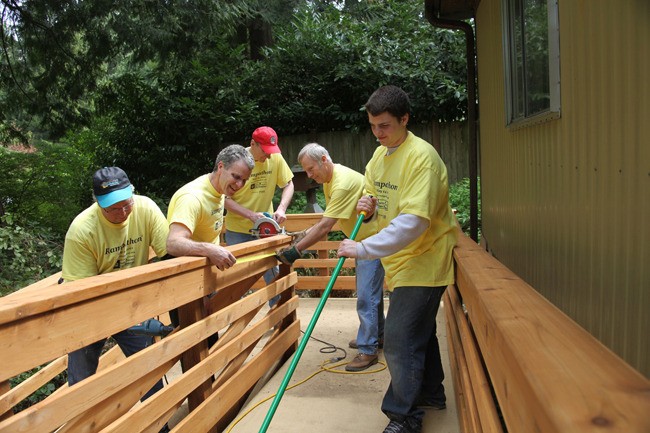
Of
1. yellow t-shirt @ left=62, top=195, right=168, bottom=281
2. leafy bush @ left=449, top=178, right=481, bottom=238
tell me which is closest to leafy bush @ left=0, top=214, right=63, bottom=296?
yellow t-shirt @ left=62, top=195, right=168, bottom=281

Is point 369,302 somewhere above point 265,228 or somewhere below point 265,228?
below

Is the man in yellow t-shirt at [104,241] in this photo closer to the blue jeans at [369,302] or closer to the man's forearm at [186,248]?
the man's forearm at [186,248]

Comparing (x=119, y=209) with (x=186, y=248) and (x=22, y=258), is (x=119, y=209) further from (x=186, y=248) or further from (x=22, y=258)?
(x=22, y=258)

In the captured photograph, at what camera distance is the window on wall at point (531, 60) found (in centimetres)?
244

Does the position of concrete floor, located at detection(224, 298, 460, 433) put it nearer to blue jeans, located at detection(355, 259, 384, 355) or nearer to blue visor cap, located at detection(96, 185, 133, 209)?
blue jeans, located at detection(355, 259, 384, 355)

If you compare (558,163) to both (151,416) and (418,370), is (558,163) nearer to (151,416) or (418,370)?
(418,370)

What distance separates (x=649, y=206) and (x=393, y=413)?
2128mm

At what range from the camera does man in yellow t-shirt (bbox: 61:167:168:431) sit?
10.2 ft

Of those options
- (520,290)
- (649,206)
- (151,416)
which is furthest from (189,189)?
(649,206)

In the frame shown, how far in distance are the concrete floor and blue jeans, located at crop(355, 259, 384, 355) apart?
0.72 feet

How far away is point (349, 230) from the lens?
4395 millimetres

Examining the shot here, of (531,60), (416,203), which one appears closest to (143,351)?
(416,203)

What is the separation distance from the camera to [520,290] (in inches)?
66.2

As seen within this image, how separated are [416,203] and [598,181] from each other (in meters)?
0.98
